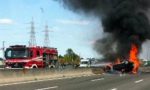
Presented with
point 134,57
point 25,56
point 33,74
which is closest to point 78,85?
point 33,74

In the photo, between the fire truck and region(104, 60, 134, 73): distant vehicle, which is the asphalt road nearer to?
the fire truck

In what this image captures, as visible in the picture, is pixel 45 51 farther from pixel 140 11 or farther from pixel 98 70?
pixel 140 11

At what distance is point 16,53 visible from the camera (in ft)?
139

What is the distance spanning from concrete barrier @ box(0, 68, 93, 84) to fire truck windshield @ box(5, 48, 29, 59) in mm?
5142

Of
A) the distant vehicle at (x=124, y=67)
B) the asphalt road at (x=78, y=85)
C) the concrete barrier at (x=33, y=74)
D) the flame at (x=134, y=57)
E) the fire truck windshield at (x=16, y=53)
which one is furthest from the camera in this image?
the flame at (x=134, y=57)

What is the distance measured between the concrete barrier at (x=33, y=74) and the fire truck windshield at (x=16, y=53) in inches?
202

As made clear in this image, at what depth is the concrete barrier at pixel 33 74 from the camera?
28.5 meters

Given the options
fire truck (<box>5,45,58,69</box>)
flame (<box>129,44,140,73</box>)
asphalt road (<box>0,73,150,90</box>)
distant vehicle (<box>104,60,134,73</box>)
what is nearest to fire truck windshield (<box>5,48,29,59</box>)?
fire truck (<box>5,45,58,69</box>)

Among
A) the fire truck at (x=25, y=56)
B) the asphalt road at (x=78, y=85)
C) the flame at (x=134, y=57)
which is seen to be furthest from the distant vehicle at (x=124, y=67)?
the asphalt road at (x=78, y=85)

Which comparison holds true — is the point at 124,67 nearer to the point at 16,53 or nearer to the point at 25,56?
the point at 25,56

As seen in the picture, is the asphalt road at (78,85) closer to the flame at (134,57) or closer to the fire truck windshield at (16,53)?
the fire truck windshield at (16,53)

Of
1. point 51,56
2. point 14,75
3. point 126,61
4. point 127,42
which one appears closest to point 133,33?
point 127,42

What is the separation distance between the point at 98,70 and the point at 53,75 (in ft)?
39.8

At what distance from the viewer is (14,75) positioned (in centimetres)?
2961
